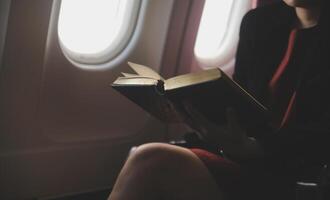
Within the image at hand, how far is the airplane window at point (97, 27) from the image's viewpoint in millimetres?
1595

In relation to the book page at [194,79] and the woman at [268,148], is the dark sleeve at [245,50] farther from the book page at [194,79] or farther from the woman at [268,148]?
the book page at [194,79]

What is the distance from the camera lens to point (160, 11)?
1644mm

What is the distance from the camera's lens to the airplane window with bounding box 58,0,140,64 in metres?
Result: 1.59

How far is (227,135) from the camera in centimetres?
107

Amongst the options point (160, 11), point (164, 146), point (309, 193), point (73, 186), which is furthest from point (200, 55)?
point (309, 193)

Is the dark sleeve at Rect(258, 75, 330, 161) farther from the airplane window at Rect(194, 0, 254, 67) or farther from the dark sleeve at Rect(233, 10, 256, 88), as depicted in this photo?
the airplane window at Rect(194, 0, 254, 67)

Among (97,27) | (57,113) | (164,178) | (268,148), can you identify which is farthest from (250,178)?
(97,27)

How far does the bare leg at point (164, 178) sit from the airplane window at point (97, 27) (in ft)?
2.07

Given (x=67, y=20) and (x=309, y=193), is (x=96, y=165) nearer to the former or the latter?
(x=67, y=20)

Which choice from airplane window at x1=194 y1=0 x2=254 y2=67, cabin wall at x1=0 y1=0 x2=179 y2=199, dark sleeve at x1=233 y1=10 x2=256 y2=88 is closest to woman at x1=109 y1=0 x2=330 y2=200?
dark sleeve at x1=233 y1=10 x2=256 y2=88

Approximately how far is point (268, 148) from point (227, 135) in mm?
112

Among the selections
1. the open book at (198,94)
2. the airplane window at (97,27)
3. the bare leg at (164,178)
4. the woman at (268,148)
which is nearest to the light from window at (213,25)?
the airplane window at (97,27)

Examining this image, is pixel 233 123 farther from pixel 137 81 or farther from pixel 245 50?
pixel 245 50

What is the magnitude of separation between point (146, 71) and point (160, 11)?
56 centimetres
